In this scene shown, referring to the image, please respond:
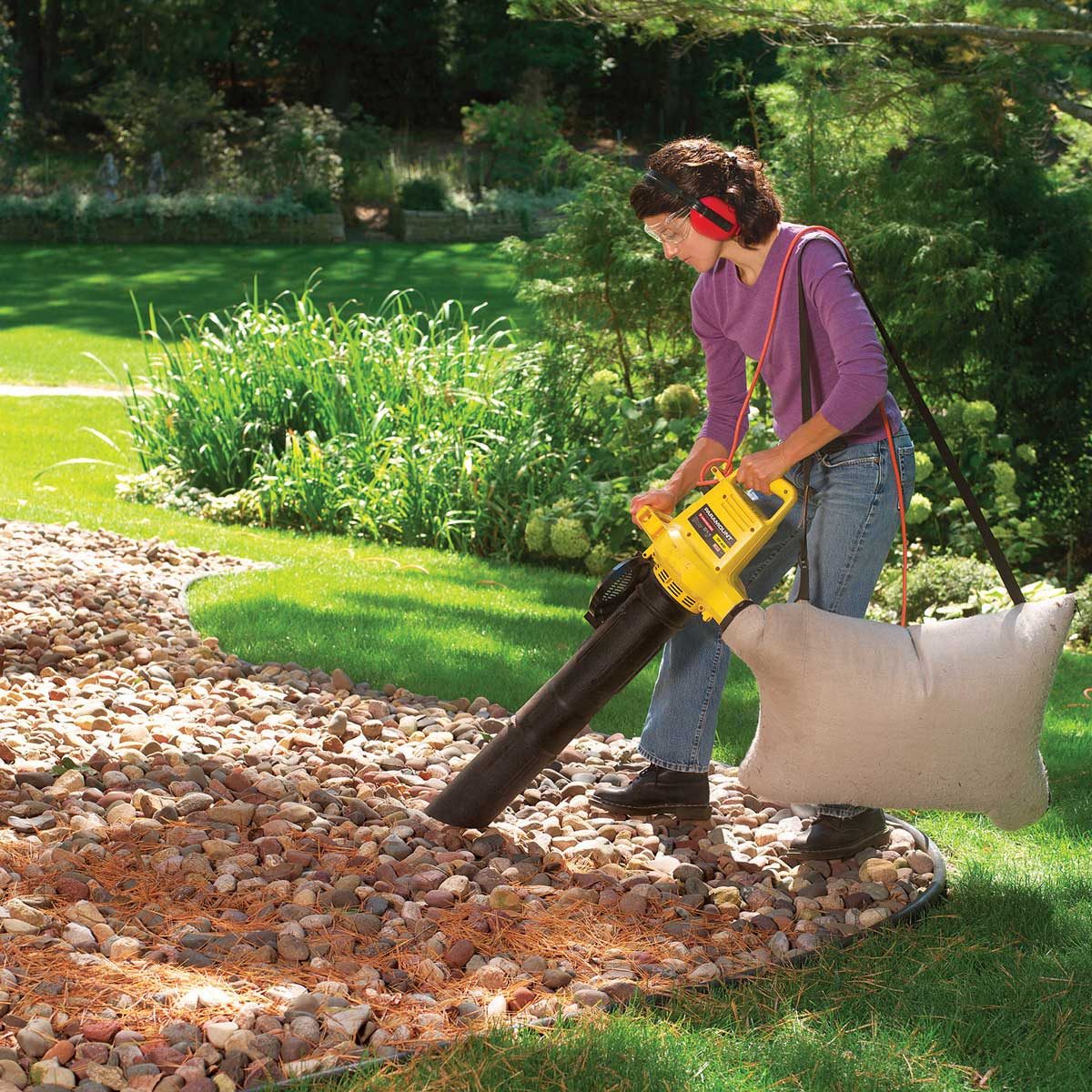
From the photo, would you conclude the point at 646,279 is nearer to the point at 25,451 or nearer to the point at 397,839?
the point at 25,451

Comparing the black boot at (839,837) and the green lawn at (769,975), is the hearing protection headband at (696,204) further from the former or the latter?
the green lawn at (769,975)

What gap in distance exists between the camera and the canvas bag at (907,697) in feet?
8.77

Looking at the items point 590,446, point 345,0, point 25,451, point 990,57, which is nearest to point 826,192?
point 990,57

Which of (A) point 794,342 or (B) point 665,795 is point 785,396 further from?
(B) point 665,795

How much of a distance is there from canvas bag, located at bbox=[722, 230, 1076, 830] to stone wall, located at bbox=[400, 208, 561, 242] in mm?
18690

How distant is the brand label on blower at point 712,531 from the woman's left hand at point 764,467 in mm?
105

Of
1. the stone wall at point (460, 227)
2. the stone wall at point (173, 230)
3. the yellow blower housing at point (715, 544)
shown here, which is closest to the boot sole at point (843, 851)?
the yellow blower housing at point (715, 544)

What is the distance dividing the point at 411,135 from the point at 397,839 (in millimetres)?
25767

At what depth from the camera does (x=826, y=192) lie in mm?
7816

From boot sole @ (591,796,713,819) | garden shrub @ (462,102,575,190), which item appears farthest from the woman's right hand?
garden shrub @ (462,102,575,190)

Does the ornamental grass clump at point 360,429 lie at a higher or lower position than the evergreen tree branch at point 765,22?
lower

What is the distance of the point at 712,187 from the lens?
2885 mm

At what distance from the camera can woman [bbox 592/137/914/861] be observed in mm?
2773

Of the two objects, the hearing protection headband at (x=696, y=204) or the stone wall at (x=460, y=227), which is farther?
the stone wall at (x=460, y=227)
